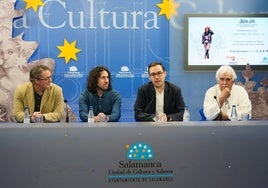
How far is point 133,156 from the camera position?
1.70m

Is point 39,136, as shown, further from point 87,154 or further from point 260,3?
point 260,3

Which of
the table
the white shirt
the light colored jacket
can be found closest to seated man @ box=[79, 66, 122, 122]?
the light colored jacket

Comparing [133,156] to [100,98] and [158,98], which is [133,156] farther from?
[100,98]

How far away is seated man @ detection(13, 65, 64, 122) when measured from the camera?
3.81 metres

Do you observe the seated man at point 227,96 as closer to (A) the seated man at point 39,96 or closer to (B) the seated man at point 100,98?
(B) the seated man at point 100,98

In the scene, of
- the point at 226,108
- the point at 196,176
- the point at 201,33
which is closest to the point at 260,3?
the point at 201,33

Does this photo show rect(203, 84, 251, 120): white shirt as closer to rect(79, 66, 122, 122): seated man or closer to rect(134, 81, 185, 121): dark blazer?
rect(134, 81, 185, 121): dark blazer

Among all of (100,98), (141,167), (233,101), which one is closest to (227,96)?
(233,101)

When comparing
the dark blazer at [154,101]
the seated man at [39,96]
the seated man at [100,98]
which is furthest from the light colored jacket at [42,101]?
the dark blazer at [154,101]

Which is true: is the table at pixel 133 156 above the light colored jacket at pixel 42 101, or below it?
below

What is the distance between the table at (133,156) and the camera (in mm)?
1676

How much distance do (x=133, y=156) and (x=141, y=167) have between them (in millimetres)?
55

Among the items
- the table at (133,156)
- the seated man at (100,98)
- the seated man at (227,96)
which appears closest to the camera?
the table at (133,156)

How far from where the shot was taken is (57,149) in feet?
5.53
